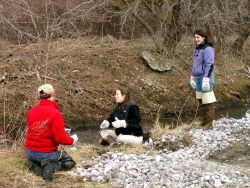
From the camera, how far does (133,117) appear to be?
773cm

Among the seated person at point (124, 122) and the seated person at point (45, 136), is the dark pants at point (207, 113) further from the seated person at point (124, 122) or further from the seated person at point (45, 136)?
the seated person at point (45, 136)

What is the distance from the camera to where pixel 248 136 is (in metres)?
8.87

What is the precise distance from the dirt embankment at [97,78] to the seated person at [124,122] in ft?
12.2

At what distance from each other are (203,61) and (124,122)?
6.72 feet

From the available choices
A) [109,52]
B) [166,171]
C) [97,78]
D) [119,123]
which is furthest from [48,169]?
[109,52]

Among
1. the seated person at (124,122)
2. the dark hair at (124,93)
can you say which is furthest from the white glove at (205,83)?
the dark hair at (124,93)

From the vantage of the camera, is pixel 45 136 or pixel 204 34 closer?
pixel 45 136

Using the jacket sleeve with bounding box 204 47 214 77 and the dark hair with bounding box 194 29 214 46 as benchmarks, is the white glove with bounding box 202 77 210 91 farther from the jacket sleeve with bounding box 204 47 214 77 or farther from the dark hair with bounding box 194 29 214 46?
the dark hair with bounding box 194 29 214 46

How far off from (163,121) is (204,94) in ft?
12.3

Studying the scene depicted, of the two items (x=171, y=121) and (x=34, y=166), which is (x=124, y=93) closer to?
(x=34, y=166)

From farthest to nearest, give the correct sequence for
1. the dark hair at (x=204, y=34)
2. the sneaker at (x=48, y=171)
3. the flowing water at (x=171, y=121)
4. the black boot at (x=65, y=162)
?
1. the flowing water at (x=171, y=121)
2. the dark hair at (x=204, y=34)
3. the black boot at (x=65, y=162)
4. the sneaker at (x=48, y=171)

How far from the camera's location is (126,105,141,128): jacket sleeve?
764 centimetres

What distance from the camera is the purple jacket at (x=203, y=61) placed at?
8.41 metres

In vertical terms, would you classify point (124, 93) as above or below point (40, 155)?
above
